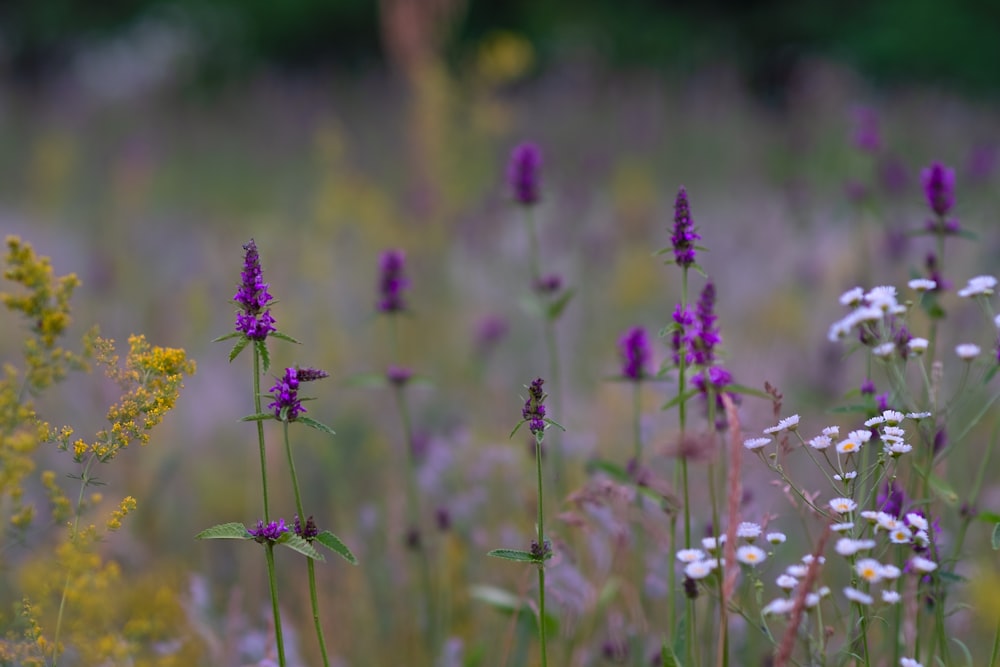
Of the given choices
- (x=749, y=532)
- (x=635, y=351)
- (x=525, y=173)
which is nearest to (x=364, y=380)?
(x=635, y=351)

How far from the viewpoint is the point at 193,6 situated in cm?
1844

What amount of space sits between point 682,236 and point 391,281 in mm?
912

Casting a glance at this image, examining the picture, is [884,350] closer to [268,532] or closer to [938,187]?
[938,187]

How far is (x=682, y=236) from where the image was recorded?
4.96 feet

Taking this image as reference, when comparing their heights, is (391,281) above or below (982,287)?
above

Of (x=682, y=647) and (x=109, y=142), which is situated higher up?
(x=109, y=142)

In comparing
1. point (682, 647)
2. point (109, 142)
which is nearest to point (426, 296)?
point (682, 647)

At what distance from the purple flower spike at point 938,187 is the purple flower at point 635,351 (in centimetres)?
65

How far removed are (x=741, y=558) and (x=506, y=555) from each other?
35 cm

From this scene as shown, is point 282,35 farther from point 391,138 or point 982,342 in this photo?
point 982,342

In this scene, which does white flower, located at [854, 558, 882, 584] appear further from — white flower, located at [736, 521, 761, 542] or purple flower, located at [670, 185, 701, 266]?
Answer: purple flower, located at [670, 185, 701, 266]

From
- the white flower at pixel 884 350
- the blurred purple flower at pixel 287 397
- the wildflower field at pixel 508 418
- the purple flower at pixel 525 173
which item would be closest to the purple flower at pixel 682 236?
the wildflower field at pixel 508 418

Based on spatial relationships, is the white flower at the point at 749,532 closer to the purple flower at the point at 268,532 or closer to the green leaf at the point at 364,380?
the purple flower at the point at 268,532

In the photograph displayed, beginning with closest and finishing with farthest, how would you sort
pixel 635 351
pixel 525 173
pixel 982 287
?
1. pixel 982 287
2. pixel 635 351
3. pixel 525 173
